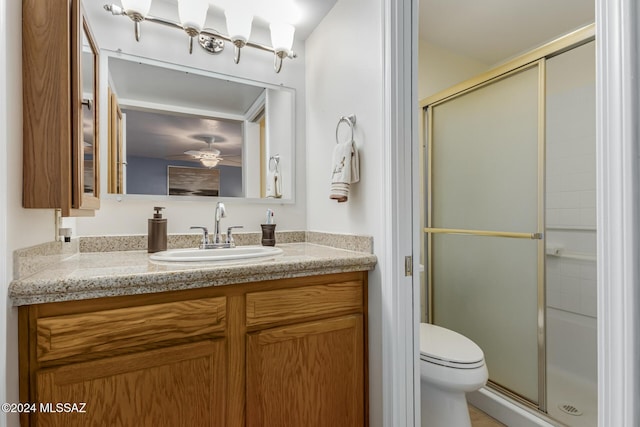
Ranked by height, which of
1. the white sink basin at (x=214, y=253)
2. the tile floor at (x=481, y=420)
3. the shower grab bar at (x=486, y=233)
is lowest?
→ the tile floor at (x=481, y=420)

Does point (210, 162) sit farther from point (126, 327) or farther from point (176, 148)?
point (126, 327)

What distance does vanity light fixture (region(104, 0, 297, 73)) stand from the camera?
1.41m

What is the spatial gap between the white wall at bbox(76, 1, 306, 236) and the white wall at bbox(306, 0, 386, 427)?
0.07m

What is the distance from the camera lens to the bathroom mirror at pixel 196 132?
1503 mm

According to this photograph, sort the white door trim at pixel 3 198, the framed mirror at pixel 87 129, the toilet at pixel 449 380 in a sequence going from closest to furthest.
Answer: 1. the white door trim at pixel 3 198
2. the framed mirror at pixel 87 129
3. the toilet at pixel 449 380

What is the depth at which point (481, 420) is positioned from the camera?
5.72 feet

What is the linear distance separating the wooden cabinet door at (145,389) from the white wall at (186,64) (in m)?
0.74

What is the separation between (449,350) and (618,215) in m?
1.08

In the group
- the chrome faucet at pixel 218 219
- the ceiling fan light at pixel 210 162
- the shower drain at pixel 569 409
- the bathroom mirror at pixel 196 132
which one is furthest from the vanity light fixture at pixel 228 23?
the shower drain at pixel 569 409

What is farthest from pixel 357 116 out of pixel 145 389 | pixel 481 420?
pixel 481 420

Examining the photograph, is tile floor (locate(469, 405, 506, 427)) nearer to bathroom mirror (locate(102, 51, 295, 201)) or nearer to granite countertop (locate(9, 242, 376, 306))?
granite countertop (locate(9, 242, 376, 306))

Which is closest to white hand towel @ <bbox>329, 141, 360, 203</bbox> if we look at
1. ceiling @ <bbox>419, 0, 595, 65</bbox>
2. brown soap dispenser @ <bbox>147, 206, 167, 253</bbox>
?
brown soap dispenser @ <bbox>147, 206, 167, 253</bbox>

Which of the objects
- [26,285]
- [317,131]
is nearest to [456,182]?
[317,131]

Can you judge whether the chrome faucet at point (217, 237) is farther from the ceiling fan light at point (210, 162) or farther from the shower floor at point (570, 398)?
the shower floor at point (570, 398)
